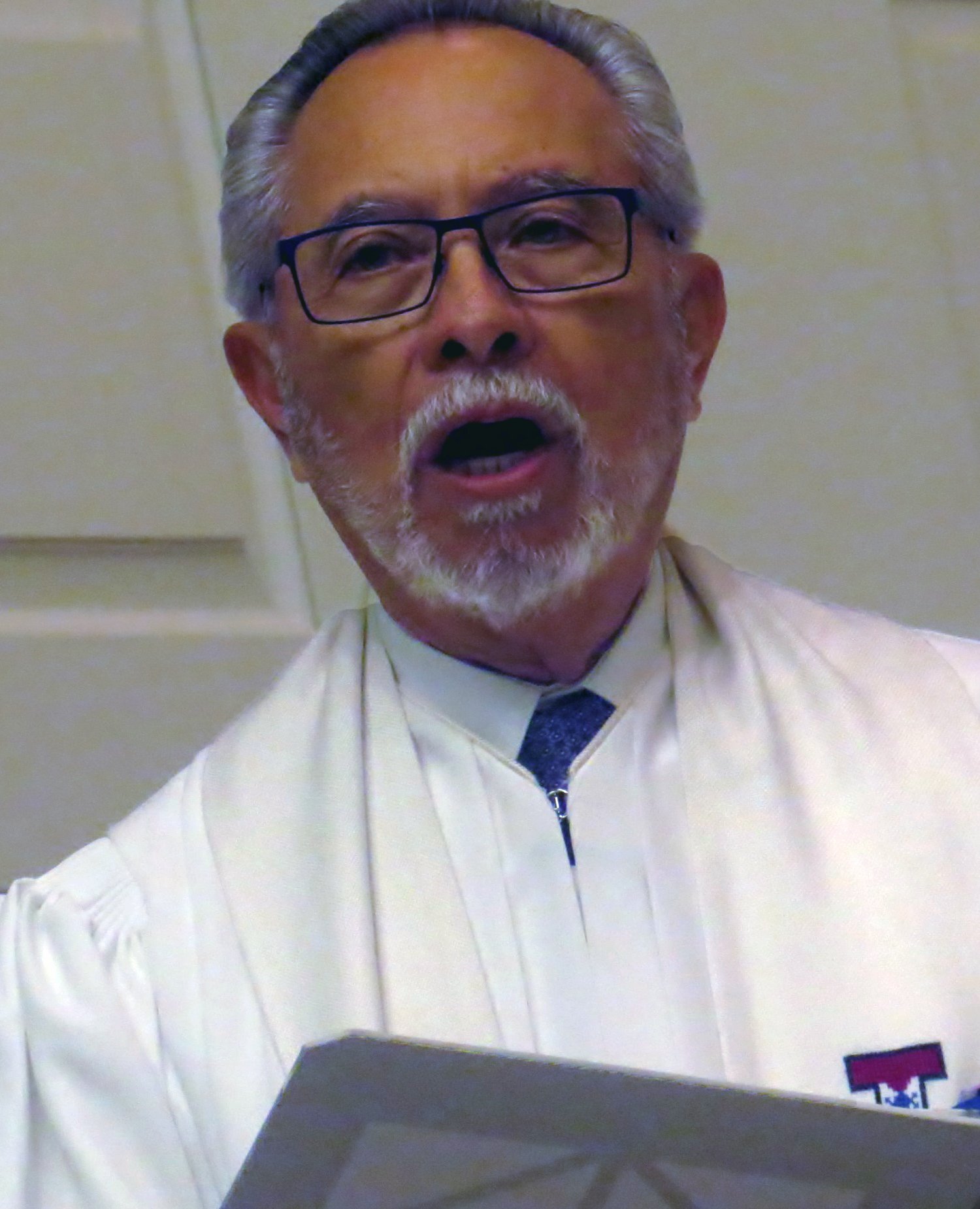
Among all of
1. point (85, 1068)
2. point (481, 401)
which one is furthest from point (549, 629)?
point (85, 1068)

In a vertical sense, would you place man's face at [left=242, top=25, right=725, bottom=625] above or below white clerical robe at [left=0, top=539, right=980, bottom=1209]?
above

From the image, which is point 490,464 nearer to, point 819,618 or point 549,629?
point 549,629

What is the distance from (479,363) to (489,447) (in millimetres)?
60

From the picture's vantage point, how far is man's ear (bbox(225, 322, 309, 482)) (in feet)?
5.50

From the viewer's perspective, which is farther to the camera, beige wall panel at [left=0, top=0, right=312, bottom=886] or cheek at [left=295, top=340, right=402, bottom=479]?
beige wall panel at [left=0, top=0, right=312, bottom=886]

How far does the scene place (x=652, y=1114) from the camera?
949 mm

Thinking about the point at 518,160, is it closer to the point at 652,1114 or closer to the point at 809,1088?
the point at 809,1088

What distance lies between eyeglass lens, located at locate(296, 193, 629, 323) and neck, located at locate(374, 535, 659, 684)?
0.63 feet

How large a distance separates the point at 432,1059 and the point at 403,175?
2.55 ft

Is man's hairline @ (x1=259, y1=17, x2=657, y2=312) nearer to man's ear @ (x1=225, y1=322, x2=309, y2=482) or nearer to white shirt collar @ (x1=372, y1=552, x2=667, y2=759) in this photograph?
man's ear @ (x1=225, y1=322, x2=309, y2=482)

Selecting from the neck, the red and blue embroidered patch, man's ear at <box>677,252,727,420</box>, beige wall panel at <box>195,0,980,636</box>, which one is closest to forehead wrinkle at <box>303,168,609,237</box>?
man's ear at <box>677,252,727,420</box>

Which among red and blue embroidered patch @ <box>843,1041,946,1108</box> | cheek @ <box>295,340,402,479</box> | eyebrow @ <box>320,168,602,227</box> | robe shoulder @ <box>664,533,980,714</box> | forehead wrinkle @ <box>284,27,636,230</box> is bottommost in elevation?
red and blue embroidered patch @ <box>843,1041,946,1108</box>

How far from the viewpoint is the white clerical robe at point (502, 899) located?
54.3 inches

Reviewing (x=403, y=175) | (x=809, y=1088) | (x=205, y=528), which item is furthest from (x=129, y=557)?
(x=809, y=1088)
